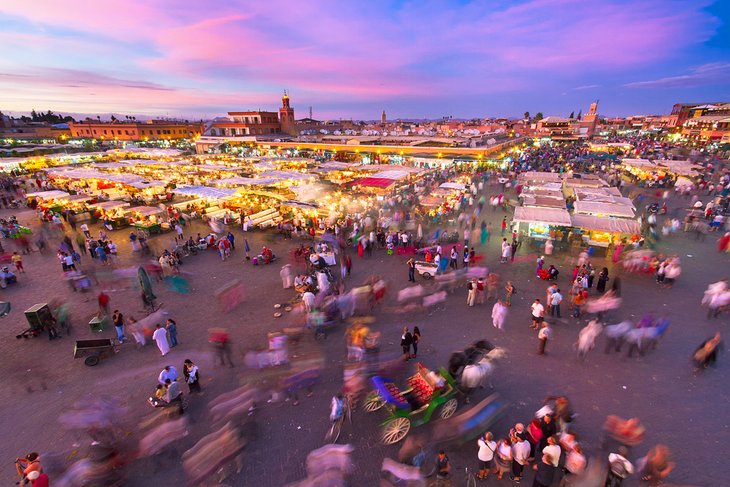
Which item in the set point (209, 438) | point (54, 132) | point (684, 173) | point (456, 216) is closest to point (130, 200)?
point (456, 216)

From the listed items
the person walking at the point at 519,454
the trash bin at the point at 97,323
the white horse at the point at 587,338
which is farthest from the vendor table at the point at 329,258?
the person walking at the point at 519,454

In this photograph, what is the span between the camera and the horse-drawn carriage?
5604 mm

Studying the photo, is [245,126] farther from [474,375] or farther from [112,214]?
[474,375]

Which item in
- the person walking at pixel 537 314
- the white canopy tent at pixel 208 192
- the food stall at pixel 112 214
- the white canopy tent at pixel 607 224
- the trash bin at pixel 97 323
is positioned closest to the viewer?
the person walking at pixel 537 314

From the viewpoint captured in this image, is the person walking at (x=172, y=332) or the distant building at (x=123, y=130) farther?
the distant building at (x=123, y=130)

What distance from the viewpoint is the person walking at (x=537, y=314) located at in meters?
8.30

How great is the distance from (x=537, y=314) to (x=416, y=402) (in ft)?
14.4

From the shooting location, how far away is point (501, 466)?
4.91m

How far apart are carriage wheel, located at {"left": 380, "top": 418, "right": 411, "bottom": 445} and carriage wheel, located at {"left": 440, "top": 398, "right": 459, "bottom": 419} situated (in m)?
0.77

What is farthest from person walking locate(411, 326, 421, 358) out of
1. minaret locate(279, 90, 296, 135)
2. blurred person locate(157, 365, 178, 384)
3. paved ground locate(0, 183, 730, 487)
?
minaret locate(279, 90, 296, 135)

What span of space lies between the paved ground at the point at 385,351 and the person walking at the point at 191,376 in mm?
263

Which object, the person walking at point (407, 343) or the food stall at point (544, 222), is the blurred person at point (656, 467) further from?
the food stall at point (544, 222)

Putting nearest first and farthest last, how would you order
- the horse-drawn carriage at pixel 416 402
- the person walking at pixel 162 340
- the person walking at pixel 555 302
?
the horse-drawn carriage at pixel 416 402 → the person walking at pixel 162 340 → the person walking at pixel 555 302

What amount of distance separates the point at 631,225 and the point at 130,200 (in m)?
31.1
